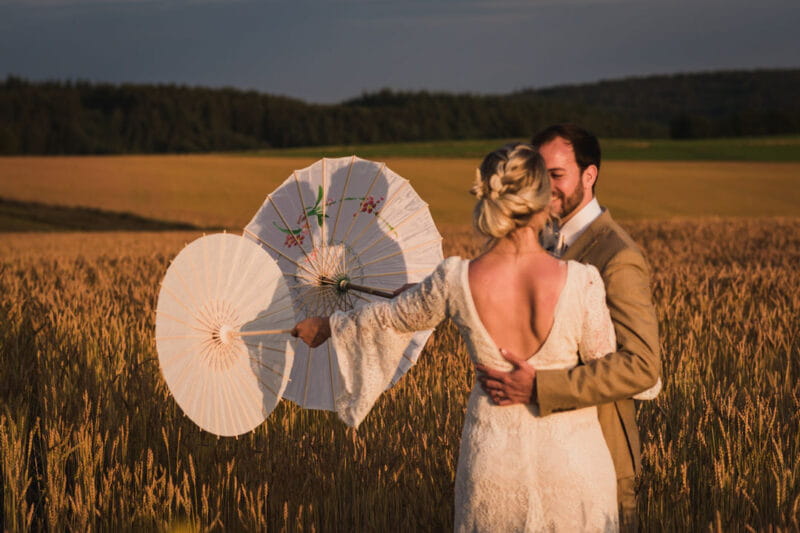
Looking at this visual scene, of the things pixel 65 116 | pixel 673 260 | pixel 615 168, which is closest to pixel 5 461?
pixel 673 260

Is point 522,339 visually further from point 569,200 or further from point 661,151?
point 661,151

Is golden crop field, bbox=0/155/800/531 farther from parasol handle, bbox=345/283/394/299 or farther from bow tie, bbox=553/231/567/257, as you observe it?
bow tie, bbox=553/231/567/257

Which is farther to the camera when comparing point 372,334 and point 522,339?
point 372,334

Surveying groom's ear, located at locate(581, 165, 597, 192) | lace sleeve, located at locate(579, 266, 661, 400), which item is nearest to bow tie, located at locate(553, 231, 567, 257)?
groom's ear, located at locate(581, 165, 597, 192)

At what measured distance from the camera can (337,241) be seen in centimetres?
370

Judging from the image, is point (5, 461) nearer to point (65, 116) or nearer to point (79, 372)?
point (79, 372)

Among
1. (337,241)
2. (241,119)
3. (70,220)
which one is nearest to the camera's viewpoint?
(337,241)

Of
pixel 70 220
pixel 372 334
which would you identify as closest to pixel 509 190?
pixel 372 334

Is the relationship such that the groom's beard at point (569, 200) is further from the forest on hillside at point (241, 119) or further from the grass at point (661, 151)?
the forest on hillside at point (241, 119)

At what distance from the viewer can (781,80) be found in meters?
123

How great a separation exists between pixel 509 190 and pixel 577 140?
823 millimetres

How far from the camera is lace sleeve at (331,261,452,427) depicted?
8.93 ft

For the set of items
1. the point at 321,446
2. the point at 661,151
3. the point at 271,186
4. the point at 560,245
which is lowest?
the point at 321,446

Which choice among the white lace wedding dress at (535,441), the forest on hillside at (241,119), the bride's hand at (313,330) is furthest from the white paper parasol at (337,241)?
the forest on hillside at (241,119)
